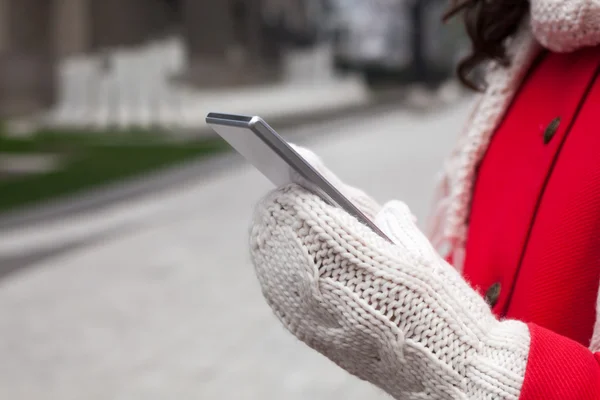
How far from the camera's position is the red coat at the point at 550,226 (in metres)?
1.01

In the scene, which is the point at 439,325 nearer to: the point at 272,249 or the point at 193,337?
the point at 272,249

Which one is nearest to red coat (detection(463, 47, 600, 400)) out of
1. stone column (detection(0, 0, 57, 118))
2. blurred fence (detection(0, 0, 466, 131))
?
blurred fence (detection(0, 0, 466, 131))

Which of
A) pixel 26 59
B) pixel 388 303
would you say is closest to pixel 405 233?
pixel 388 303

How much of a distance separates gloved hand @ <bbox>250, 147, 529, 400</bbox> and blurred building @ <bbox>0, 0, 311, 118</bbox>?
15.7 meters

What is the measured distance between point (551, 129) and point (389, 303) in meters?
0.37

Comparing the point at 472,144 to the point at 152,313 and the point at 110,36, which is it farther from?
the point at 110,36

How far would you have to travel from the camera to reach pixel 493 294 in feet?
4.06

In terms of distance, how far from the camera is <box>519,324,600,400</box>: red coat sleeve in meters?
0.99

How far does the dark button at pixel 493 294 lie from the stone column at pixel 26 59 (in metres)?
15.6

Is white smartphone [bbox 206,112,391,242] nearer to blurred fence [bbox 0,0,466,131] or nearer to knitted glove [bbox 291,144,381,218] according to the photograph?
knitted glove [bbox 291,144,381,218]

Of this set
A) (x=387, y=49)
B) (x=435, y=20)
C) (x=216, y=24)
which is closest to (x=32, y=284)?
(x=216, y=24)

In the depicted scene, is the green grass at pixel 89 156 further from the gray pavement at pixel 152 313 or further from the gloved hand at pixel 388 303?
the gloved hand at pixel 388 303

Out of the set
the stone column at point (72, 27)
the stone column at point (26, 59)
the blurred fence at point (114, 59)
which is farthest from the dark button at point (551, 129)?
the stone column at point (72, 27)

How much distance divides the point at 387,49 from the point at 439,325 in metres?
31.1
